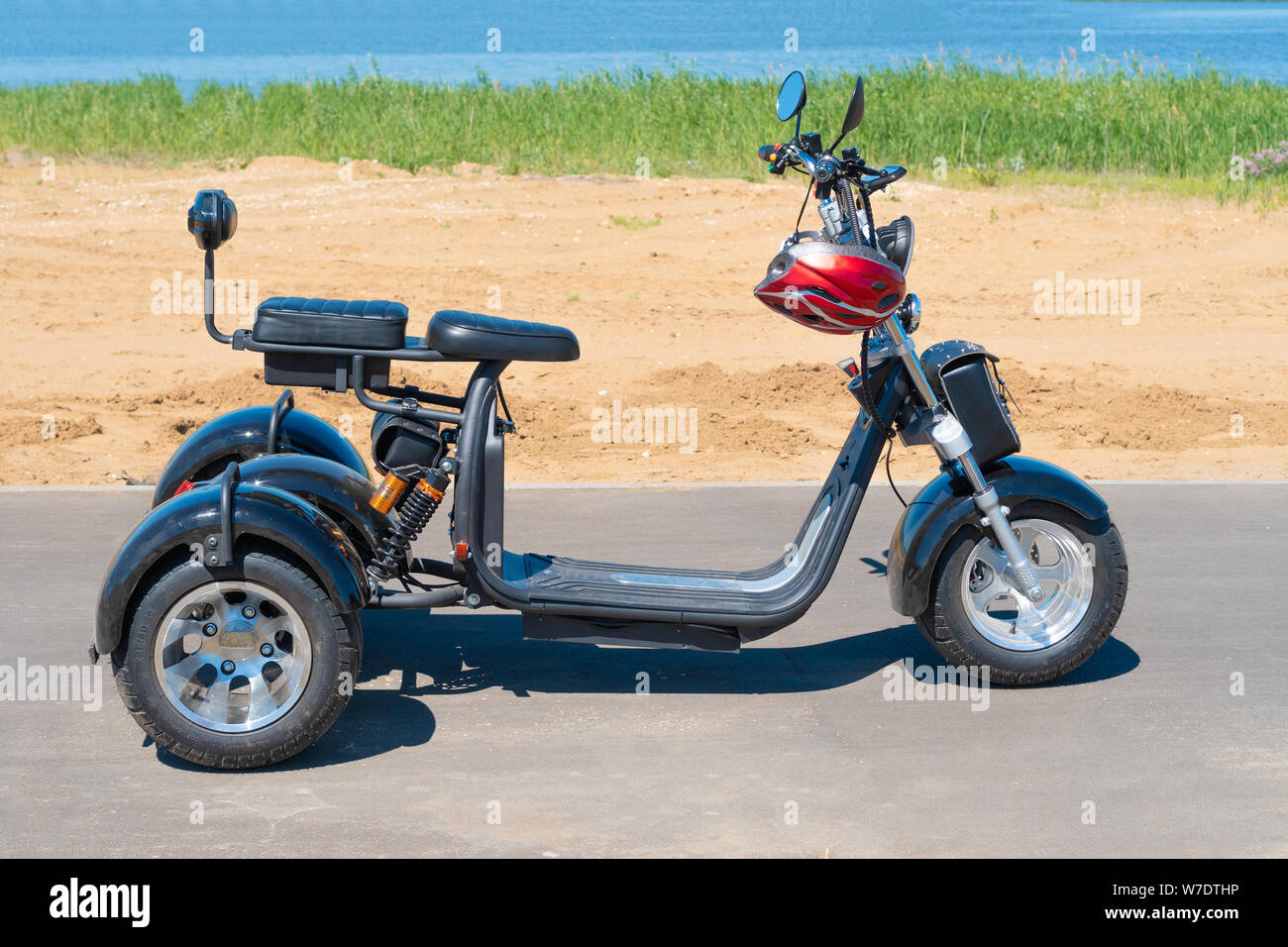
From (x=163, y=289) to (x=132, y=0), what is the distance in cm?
9971

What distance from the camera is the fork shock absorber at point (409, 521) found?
480 cm

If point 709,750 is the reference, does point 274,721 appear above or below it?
above

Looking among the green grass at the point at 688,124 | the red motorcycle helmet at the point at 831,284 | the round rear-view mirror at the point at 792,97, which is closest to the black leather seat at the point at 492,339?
the red motorcycle helmet at the point at 831,284

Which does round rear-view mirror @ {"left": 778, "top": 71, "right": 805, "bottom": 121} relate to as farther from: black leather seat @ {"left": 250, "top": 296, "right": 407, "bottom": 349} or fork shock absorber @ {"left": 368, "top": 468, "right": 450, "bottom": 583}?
fork shock absorber @ {"left": 368, "top": 468, "right": 450, "bottom": 583}

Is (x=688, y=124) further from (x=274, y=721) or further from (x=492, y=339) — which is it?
(x=274, y=721)

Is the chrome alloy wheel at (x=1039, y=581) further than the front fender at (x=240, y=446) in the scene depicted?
No

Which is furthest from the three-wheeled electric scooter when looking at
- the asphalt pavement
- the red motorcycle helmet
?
the asphalt pavement

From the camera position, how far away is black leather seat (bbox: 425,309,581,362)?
4.63m

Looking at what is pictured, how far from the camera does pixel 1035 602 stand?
5.26 m

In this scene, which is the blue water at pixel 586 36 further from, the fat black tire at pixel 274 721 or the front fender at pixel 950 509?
the fat black tire at pixel 274 721

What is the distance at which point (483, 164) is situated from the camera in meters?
20.0

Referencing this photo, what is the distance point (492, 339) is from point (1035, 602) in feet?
7.03

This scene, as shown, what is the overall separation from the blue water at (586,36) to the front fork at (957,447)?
81.6 feet

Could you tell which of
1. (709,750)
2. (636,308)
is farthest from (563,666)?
(636,308)
